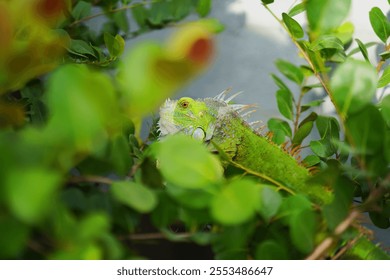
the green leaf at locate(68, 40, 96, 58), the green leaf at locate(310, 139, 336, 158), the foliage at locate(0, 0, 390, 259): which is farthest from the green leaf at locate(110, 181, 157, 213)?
the green leaf at locate(310, 139, 336, 158)

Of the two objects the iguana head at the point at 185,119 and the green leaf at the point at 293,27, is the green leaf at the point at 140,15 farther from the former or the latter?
the green leaf at the point at 293,27

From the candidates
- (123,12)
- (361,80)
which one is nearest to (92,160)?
(361,80)

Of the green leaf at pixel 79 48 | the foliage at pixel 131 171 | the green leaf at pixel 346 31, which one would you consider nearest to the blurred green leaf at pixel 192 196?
the foliage at pixel 131 171

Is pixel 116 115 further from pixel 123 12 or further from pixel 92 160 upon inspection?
pixel 123 12

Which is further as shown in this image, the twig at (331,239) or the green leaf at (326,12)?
the green leaf at (326,12)

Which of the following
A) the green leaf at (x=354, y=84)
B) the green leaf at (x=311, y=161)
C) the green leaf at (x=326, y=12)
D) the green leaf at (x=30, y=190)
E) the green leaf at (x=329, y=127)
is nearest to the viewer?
the green leaf at (x=30, y=190)

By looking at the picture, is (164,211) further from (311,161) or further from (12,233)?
(311,161)

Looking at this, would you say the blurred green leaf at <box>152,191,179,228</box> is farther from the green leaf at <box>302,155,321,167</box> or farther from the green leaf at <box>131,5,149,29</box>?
the green leaf at <box>131,5,149,29</box>
